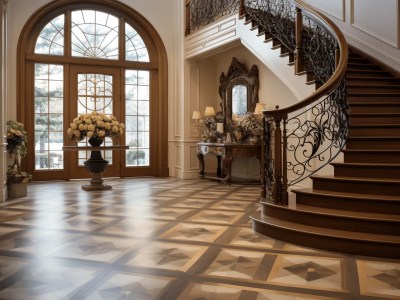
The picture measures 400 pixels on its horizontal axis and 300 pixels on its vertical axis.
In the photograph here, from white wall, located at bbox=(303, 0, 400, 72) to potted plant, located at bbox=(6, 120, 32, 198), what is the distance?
17.3 feet

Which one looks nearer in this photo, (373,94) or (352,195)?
(352,195)

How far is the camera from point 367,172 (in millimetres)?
4160

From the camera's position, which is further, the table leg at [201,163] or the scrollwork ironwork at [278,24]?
the table leg at [201,163]

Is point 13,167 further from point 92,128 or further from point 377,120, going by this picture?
point 377,120

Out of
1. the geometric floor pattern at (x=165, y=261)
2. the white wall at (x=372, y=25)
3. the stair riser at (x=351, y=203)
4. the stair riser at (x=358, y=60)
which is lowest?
the geometric floor pattern at (x=165, y=261)

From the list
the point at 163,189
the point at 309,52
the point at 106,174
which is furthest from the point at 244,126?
the point at 106,174

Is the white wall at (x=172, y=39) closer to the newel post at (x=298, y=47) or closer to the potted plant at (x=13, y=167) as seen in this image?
the potted plant at (x=13, y=167)

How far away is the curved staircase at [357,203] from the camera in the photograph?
132 inches

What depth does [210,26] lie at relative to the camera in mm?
8234

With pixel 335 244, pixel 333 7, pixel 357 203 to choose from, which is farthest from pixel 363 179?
pixel 333 7

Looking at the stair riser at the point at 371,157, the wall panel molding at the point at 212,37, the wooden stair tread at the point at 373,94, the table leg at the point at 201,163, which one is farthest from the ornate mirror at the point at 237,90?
the stair riser at the point at 371,157

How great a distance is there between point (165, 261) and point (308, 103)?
196 centimetres

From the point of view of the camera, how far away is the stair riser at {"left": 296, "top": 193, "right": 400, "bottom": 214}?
359 cm

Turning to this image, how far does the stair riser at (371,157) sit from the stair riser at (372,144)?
0.78ft
